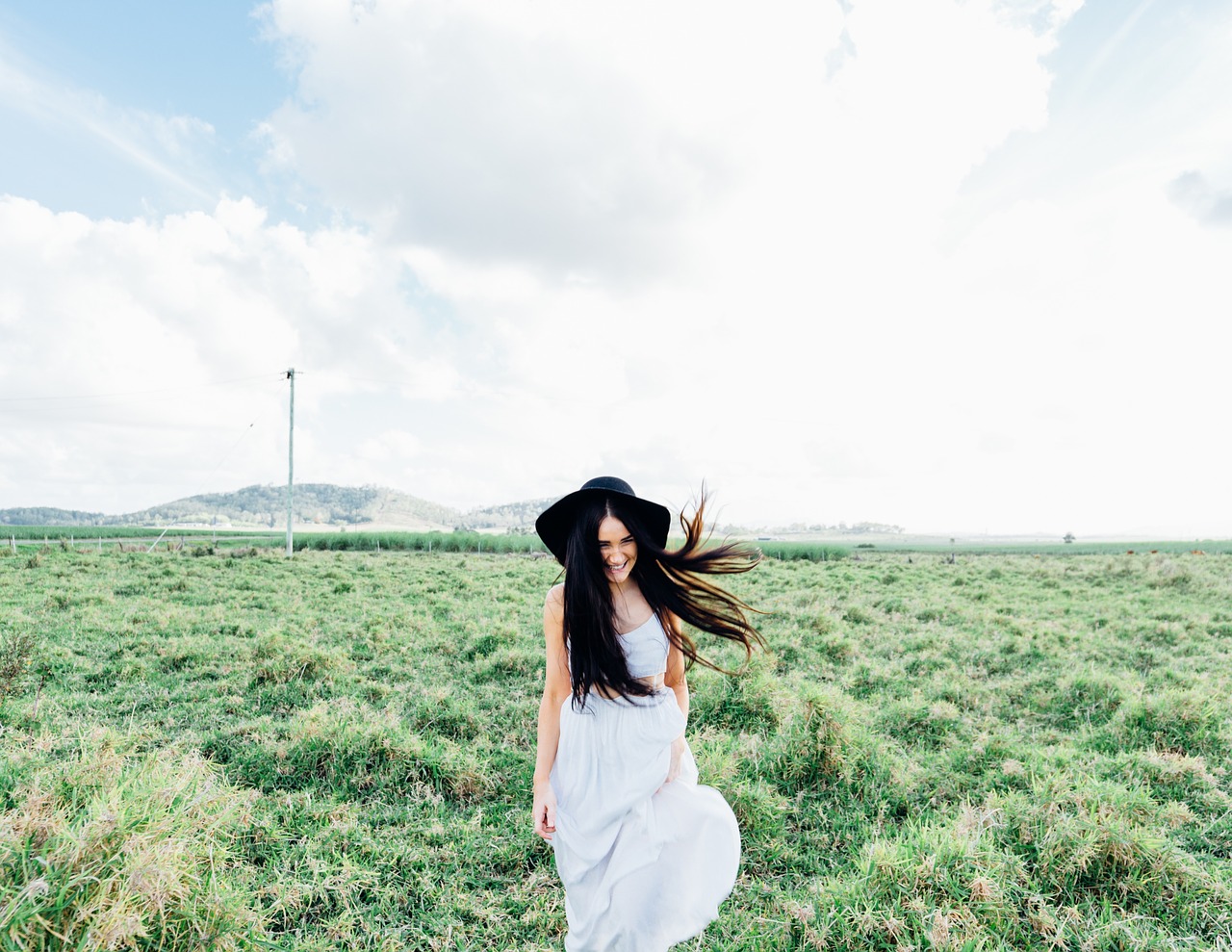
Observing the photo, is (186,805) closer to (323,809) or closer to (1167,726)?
(323,809)

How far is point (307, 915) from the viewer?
3615 millimetres

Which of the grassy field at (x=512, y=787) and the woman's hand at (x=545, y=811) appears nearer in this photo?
the woman's hand at (x=545, y=811)

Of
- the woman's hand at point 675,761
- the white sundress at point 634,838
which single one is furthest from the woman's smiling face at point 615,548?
the woman's hand at point 675,761

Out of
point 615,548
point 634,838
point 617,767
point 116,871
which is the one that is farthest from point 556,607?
point 116,871

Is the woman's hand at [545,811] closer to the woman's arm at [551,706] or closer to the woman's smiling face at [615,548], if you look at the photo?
the woman's arm at [551,706]

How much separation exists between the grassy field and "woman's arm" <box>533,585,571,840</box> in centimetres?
126

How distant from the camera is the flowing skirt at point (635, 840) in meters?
2.68

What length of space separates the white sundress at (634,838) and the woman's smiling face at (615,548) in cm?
55

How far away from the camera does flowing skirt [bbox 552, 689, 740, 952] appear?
8.80ft

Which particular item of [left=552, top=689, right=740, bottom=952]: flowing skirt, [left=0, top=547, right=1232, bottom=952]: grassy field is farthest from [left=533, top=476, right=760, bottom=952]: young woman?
[left=0, top=547, right=1232, bottom=952]: grassy field

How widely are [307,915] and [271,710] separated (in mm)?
3788

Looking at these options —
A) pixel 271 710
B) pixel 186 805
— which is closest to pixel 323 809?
pixel 186 805

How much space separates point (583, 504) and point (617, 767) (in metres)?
1.14

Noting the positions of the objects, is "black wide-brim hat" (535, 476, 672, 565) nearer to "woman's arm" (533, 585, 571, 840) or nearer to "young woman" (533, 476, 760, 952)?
"young woman" (533, 476, 760, 952)
